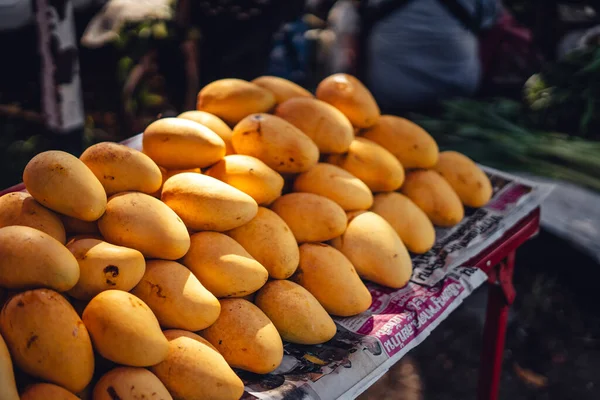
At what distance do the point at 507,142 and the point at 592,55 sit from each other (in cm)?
97

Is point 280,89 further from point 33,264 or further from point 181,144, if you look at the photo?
point 33,264

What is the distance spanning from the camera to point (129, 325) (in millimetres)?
1010

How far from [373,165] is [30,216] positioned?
0.85 meters

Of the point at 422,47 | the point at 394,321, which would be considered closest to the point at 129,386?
the point at 394,321

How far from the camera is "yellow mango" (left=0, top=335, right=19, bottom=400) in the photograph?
0.88 m

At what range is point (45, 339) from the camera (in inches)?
37.3

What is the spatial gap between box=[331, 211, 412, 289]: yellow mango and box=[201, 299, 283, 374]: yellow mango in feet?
1.11

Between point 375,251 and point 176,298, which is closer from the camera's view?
point 176,298

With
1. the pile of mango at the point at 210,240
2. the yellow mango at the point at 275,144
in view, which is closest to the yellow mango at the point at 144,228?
the pile of mango at the point at 210,240

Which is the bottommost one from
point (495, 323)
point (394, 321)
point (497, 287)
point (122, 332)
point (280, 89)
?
point (495, 323)

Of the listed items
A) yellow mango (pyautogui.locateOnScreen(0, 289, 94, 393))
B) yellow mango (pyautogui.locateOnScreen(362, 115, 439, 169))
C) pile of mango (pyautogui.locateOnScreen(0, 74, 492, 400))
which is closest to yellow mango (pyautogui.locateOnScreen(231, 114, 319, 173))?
pile of mango (pyautogui.locateOnScreen(0, 74, 492, 400))

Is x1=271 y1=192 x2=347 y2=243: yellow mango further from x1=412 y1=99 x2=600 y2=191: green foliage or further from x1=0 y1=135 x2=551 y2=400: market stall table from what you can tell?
x1=412 y1=99 x2=600 y2=191: green foliage

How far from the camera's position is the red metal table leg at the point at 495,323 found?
1.81m

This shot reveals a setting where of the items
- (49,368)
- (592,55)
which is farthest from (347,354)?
(592,55)
